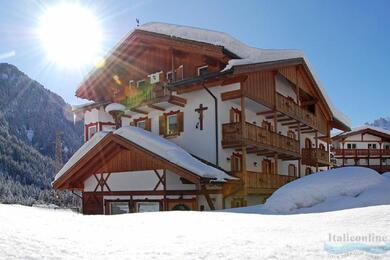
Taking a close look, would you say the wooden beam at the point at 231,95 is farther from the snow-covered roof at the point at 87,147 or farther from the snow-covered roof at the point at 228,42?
the snow-covered roof at the point at 87,147

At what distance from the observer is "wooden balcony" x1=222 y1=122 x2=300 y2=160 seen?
61.0 feet

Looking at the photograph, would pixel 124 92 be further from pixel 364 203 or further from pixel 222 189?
pixel 364 203

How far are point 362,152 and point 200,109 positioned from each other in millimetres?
34241

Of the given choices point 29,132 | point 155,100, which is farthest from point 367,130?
point 29,132

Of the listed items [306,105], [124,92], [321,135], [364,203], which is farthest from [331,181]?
[321,135]

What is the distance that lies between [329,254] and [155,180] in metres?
14.1

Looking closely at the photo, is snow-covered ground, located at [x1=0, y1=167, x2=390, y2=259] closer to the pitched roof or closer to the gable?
the gable

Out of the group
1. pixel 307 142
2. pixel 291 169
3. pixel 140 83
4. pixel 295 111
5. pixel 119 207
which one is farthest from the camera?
pixel 307 142

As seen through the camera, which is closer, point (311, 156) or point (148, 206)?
point (148, 206)

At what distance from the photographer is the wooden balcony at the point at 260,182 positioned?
18484 millimetres

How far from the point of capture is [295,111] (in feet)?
80.8

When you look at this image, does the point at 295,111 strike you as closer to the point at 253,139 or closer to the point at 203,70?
the point at 253,139

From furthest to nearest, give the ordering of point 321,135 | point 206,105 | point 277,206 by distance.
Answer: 1. point 321,135
2. point 206,105
3. point 277,206

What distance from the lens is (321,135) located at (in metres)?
34.3
